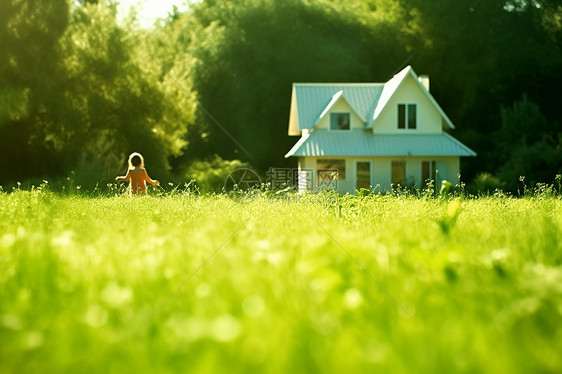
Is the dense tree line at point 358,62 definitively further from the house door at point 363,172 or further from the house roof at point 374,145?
the house door at point 363,172

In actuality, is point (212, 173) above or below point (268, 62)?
below

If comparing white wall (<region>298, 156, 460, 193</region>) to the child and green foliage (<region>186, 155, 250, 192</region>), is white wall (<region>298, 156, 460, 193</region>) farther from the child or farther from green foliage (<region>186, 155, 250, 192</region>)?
the child

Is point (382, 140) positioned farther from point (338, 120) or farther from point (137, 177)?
point (137, 177)

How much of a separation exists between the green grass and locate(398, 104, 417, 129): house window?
21.6 metres

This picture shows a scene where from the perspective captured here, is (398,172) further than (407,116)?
No

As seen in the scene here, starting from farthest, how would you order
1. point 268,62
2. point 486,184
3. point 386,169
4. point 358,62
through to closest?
point 358,62
point 268,62
point 386,169
point 486,184

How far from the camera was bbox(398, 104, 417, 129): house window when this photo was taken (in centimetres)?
2708

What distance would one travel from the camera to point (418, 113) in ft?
88.8

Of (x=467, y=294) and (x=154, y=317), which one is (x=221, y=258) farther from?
(x=467, y=294)

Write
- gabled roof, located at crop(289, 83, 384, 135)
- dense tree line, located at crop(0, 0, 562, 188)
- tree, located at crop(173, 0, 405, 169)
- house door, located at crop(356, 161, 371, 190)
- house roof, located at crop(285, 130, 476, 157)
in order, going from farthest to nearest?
tree, located at crop(173, 0, 405, 169) < dense tree line, located at crop(0, 0, 562, 188) < gabled roof, located at crop(289, 83, 384, 135) < house door, located at crop(356, 161, 371, 190) < house roof, located at crop(285, 130, 476, 157)

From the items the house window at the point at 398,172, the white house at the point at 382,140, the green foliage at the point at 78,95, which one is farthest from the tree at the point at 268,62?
the house window at the point at 398,172

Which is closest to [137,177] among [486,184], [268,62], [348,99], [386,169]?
[386,169]

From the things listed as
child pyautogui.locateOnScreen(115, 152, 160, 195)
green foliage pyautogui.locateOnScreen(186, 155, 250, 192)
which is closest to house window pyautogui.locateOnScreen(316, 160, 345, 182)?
green foliage pyautogui.locateOnScreen(186, 155, 250, 192)

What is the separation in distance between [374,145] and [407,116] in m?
2.32
